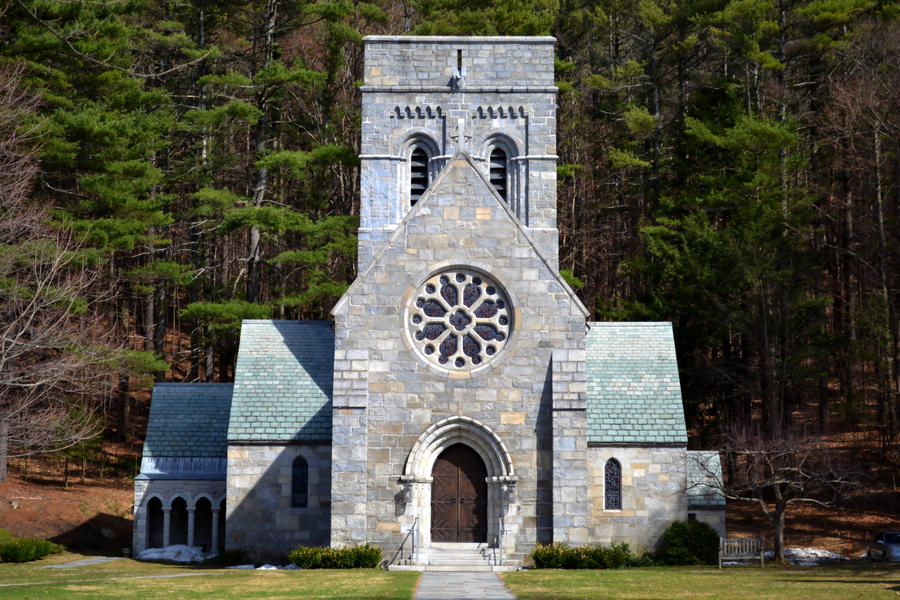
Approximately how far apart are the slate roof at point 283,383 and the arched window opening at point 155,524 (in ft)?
15.1

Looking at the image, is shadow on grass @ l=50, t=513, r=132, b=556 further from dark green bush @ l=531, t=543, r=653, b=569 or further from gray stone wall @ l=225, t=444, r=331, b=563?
dark green bush @ l=531, t=543, r=653, b=569

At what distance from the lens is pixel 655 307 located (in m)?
44.5

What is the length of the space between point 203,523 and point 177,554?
1.75m

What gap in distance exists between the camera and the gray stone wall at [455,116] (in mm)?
35656

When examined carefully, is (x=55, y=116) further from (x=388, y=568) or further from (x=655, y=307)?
(x=655, y=307)

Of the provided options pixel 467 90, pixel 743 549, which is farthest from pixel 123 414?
pixel 743 549

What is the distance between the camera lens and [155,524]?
34.2 meters

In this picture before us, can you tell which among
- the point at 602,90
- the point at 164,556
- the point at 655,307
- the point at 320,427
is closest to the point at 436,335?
the point at 320,427

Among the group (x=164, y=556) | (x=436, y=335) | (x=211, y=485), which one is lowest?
(x=164, y=556)

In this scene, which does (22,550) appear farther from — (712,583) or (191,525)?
(712,583)

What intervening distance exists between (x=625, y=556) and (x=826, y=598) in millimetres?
10000

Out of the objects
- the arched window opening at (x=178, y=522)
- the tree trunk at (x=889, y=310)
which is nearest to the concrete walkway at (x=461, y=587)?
the arched window opening at (x=178, y=522)

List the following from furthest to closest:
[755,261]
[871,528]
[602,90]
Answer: [602,90] < [755,261] < [871,528]

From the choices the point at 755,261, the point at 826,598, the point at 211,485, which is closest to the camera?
the point at 826,598
